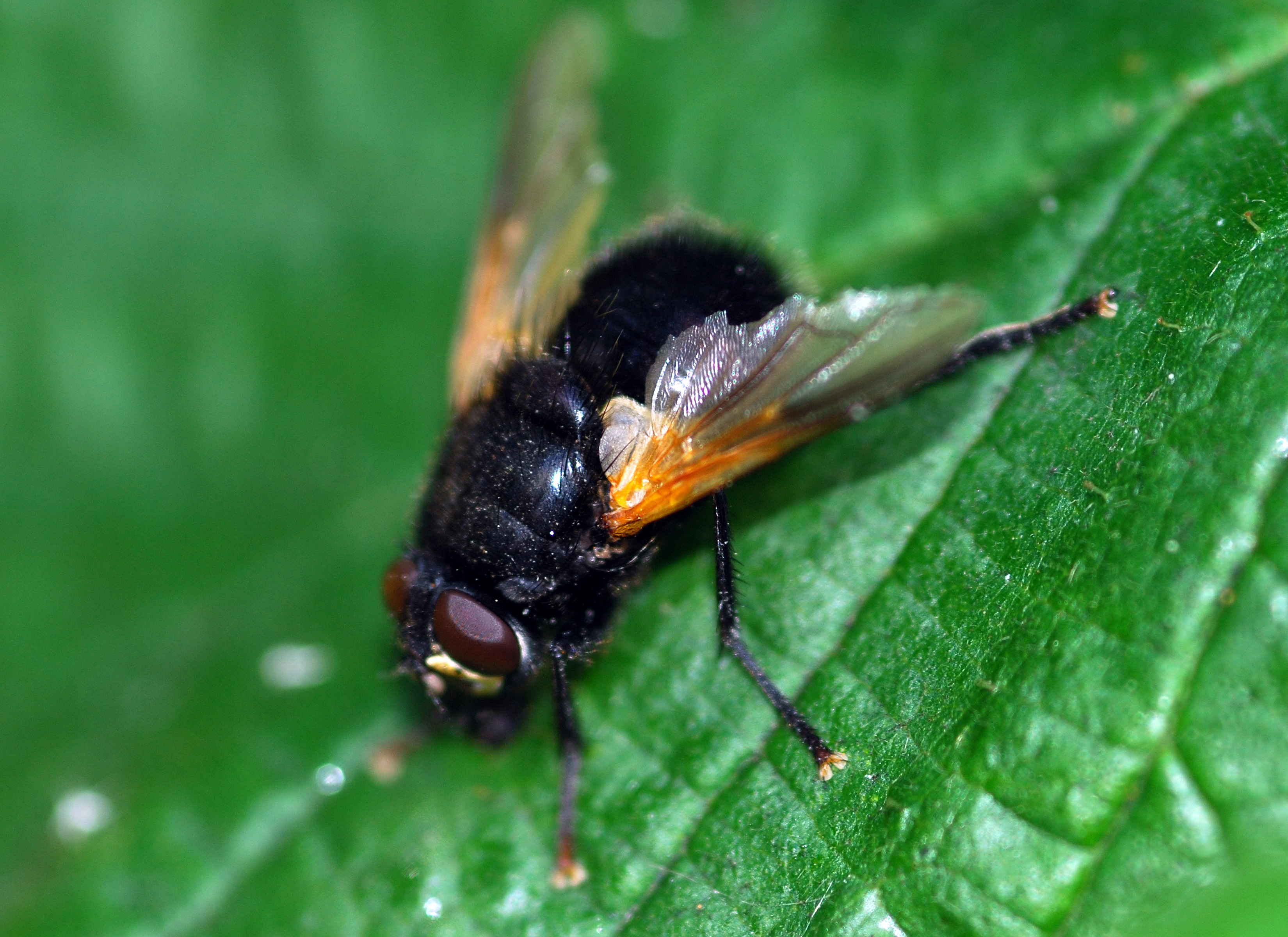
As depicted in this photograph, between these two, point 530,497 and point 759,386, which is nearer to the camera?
point 759,386

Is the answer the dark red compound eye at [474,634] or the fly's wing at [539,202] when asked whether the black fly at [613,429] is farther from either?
the fly's wing at [539,202]

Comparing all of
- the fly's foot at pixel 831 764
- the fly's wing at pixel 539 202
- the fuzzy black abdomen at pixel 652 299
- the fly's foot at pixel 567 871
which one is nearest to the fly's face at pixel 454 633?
the fly's foot at pixel 567 871

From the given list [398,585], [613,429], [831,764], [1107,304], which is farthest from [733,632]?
[1107,304]

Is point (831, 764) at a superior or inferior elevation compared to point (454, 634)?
superior

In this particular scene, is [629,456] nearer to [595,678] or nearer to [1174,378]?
[595,678]

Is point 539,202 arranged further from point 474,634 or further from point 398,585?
point 474,634

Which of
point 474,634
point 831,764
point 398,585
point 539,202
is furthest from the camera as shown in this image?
point 539,202

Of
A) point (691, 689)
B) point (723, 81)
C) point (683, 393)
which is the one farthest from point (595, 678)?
point (723, 81)
